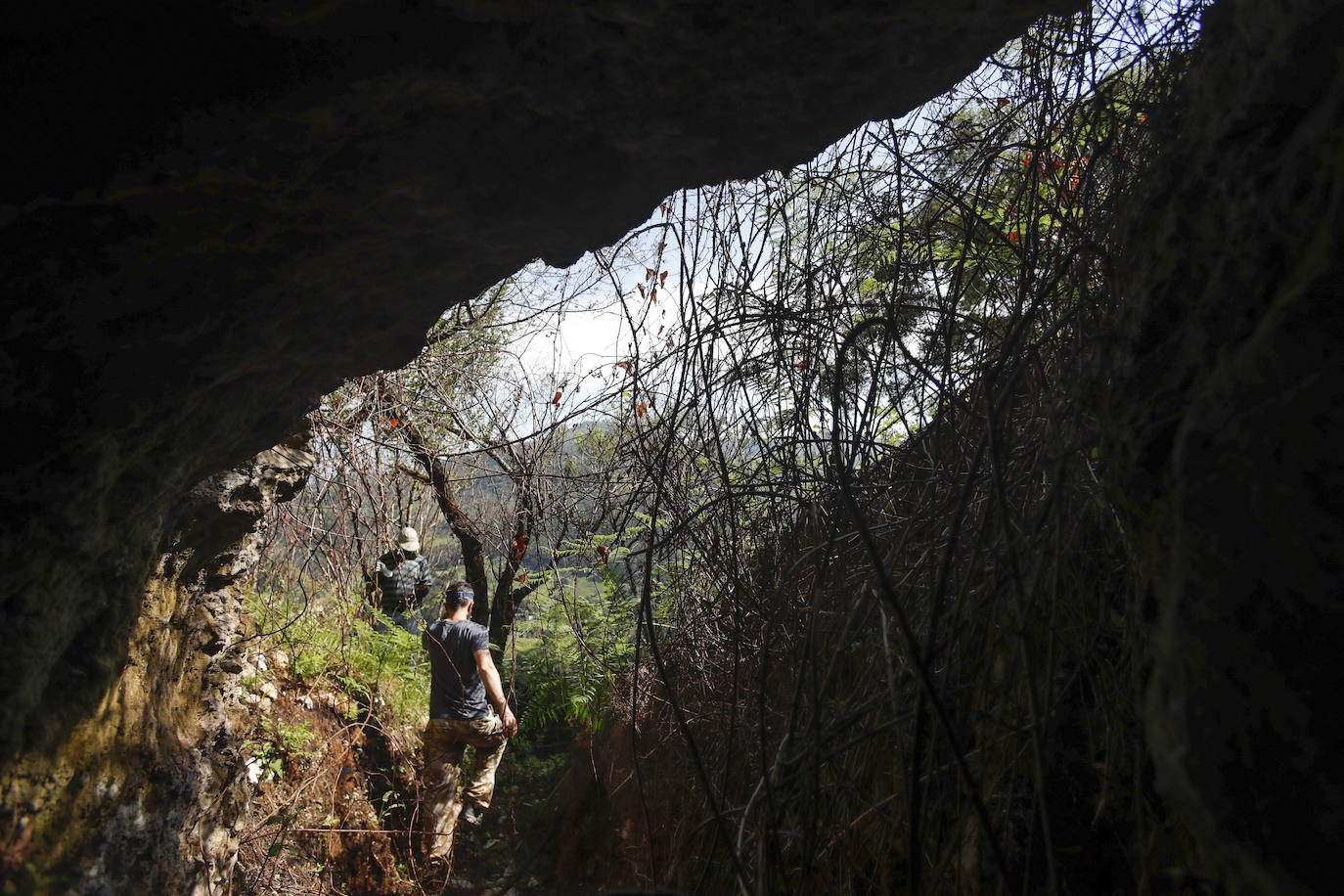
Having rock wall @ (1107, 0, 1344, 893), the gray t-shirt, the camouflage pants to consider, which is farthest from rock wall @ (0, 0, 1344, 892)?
the camouflage pants

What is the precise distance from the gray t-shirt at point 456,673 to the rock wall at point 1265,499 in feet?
15.7

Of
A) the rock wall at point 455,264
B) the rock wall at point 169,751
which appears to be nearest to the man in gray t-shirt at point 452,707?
the rock wall at point 169,751

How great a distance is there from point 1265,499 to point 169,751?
2775mm

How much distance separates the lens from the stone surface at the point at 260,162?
51.7 inches

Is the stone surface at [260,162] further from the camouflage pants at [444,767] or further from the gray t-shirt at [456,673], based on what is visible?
the camouflage pants at [444,767]

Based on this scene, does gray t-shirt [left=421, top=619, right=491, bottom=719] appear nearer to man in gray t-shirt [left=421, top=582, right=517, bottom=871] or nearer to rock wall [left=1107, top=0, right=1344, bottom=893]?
man in gray t-shirt [left=421, top=582, right=517, bottom=871]

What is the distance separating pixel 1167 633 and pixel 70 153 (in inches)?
78.4

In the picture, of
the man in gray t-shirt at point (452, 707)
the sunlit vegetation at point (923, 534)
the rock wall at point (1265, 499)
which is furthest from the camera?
the man in gray t-shirt at point (452, 707)

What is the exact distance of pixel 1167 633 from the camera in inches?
34.4

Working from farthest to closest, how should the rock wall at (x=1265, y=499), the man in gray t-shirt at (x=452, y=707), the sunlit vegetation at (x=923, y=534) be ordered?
1. the man in gray t-shirt at (x=452, y=707)
2. the sunlit vegetation at (x=923, y=534)
3. the rock wall at (x=1265, y=499)

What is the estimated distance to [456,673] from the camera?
5012 mm

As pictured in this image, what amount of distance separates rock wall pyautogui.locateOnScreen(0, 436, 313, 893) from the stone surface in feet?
0.61

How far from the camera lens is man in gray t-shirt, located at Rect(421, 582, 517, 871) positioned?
16.5 feet

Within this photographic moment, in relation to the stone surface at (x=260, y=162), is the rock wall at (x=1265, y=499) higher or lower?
lower
